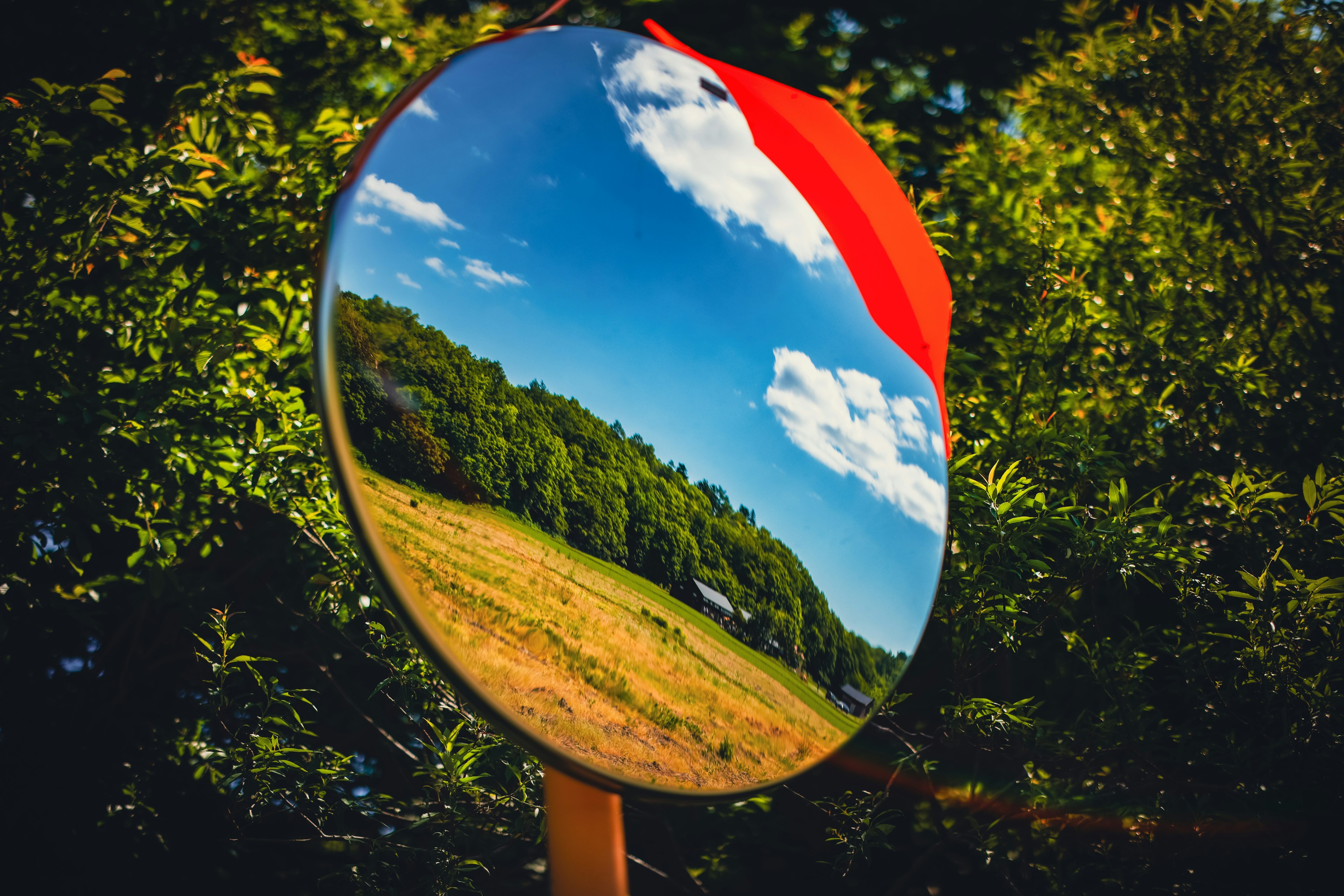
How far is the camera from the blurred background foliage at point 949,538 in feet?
6.04

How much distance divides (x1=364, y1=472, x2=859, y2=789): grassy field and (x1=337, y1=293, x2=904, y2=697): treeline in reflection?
30mm

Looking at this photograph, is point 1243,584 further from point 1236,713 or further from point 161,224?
point 161,224

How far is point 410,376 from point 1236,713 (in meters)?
2.26

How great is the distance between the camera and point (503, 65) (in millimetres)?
787

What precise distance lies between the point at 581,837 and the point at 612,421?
438mm

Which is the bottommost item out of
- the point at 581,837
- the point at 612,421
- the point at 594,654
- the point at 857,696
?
the point at 581,837

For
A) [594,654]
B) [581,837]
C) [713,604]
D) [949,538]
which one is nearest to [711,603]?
[713,604]

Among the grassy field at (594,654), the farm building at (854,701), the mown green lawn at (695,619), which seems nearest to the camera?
the grassy field at (594,654)

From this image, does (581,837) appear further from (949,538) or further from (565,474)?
(949,538)

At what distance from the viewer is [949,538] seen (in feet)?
6.24

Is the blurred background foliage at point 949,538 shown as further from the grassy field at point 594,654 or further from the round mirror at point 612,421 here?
the grassy field at point 594,654

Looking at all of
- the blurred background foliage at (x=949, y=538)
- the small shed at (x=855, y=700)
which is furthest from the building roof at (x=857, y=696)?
the blurred background foliage at (x=949, y=538)

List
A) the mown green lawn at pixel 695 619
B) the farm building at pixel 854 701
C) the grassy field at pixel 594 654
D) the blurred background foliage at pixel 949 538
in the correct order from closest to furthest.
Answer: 1. the grassy field at pixel 594 654
2. the mown green lawn at pixel 695 619
3. the farm building at pixel 854 701
4. the blurred background foliage at pixel 949 538

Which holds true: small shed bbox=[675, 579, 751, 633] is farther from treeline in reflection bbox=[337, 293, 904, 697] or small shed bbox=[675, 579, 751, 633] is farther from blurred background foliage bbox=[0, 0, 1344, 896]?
blurred background foliage bbox=[0, 0, 1344, 896]
